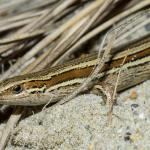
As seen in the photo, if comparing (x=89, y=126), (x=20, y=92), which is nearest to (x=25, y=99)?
(x=20, y=92)

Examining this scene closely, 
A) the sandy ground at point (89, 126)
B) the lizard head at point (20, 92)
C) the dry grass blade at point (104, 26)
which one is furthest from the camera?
the dry grass blade at point (104, 26)

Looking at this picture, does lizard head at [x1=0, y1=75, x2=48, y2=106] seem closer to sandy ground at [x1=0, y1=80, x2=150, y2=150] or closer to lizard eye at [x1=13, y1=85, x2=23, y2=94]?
lizard eye at [x1=13, y1=85, x2=23, y2=94]

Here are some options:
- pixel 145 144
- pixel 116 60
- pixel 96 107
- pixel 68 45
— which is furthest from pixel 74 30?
pixel 145 144

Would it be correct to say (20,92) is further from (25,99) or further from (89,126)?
(89,126)

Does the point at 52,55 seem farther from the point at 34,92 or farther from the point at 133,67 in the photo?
the point at 133,67

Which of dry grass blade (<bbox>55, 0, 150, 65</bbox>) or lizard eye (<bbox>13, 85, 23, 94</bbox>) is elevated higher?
dry grass blade (<bbox>55, 0, 150, 65</bbox>)

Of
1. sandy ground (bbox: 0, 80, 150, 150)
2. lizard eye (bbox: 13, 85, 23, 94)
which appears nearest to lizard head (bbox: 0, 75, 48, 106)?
lizard eye (bbox: 13, 85, 23, 94)

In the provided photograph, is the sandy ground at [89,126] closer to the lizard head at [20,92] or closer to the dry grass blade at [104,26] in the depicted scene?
the lizard head at [20,92]

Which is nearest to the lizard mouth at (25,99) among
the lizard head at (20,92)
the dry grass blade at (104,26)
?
the lizard head at (20,92)
